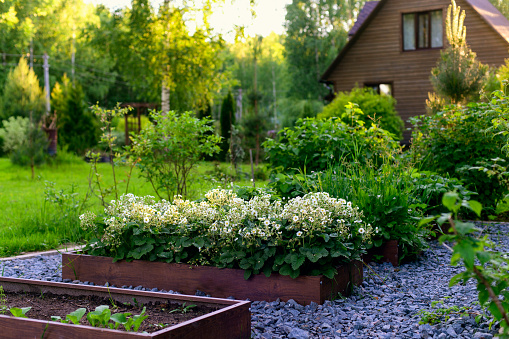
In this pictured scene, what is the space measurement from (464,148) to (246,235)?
4.01 m

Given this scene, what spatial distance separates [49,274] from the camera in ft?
12.7

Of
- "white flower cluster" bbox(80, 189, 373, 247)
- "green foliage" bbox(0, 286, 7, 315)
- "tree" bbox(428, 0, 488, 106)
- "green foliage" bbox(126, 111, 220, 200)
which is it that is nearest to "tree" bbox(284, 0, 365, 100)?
"tree" bbox(428, 0, 488, 106)

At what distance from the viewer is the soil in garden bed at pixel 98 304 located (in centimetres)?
236

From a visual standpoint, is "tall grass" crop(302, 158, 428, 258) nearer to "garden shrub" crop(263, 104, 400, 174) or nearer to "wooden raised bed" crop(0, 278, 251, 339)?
"garden shrub" crop(263, 104, 400, 174)

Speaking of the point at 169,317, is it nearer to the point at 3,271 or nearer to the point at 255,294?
the point at 255,294

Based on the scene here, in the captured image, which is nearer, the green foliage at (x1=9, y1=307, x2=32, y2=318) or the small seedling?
the green foliage at (x1=9, y1=307, x2=32, y2=318)

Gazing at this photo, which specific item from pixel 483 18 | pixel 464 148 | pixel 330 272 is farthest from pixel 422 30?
pixel 330 272

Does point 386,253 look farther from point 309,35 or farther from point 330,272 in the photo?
point 309,35

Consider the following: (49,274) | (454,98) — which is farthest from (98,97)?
(49,274)

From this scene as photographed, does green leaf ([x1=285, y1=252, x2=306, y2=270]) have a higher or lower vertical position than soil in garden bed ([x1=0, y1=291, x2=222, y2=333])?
higher

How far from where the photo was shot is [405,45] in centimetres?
1670

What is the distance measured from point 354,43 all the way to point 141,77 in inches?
304

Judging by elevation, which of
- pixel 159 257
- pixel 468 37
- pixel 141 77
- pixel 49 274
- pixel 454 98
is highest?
pixel 468 37

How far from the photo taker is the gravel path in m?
2.49
